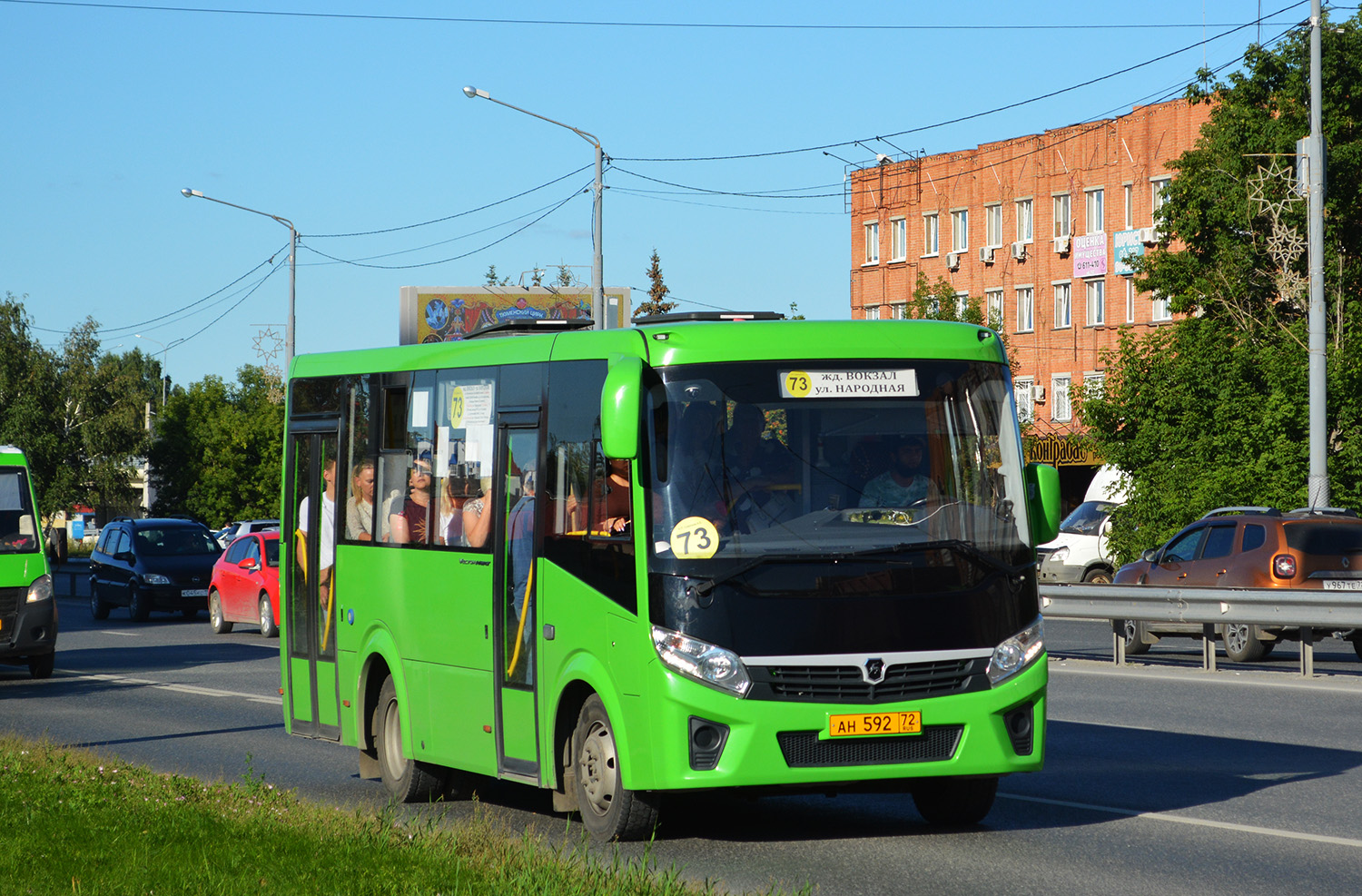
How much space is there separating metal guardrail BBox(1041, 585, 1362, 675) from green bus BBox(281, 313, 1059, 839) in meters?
9.38

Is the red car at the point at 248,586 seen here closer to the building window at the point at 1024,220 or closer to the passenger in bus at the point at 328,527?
the passenger in bus at the point at 328,527

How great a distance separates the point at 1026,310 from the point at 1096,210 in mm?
4728

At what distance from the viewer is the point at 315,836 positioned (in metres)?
8.36

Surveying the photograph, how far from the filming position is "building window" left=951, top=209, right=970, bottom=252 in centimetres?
6675

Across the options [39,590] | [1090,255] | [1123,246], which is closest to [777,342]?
[39,590]

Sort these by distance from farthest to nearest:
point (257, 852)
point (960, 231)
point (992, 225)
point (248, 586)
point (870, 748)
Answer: point (960, 231) → point (992, 225) → point (248, 586) → point (870, 748) → point (257, 852)

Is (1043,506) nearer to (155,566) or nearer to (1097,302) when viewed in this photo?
(155,566)

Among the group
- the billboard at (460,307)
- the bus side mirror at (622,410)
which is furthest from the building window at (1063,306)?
the bus side mirror at (622,410)

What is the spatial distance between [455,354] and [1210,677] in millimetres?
10509

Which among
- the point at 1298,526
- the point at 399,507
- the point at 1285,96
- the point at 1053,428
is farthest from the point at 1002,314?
the point at 399,507

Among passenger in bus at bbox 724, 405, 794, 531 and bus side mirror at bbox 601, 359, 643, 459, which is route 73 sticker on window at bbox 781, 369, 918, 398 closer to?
passenger in bus at bbox 724, 405, 794, 531

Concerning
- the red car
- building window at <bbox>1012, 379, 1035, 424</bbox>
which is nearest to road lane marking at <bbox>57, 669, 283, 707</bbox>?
the red car

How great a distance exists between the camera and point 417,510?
10.8 metres

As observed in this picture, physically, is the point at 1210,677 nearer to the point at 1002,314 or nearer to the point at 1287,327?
the point at 1287,327
